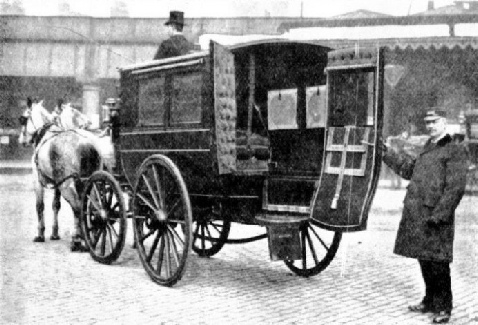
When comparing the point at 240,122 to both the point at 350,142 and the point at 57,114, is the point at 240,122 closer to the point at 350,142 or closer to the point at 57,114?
the point at 350,142

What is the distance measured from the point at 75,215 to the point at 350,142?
3825 mm

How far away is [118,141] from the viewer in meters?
6.85

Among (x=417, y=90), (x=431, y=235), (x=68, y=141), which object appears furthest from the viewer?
(x=417, y=90)

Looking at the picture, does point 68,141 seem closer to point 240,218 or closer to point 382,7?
point 240,218

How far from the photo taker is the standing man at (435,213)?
4.61 meters

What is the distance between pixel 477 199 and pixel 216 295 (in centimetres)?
1002

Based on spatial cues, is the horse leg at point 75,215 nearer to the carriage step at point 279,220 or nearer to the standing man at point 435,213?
the carriage step at point 279,220

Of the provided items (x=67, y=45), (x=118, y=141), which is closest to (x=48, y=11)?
(x=67, y=45)

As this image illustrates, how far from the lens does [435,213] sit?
4613mm

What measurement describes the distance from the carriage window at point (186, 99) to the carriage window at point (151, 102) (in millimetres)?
206

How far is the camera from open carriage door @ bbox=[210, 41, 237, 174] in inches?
206

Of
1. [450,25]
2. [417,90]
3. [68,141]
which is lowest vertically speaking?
[68,141]

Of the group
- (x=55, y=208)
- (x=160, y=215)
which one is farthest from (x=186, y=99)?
(x=55, y=208)

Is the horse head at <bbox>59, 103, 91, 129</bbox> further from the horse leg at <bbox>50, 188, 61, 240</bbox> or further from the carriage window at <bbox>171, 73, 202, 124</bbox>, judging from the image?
the carriage window at <bbox>171, 73, 202, 124</bbox>
